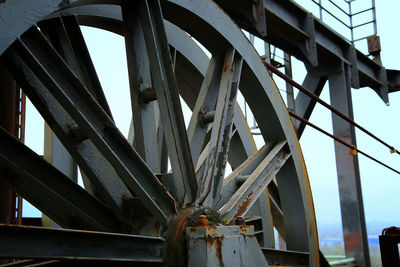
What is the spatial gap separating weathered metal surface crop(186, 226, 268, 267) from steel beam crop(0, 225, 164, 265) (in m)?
0.24

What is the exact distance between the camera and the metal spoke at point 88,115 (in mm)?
2570

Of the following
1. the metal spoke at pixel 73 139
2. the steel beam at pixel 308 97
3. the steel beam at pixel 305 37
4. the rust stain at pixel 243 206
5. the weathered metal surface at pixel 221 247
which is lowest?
the weathered metal surface at pixel 221 247

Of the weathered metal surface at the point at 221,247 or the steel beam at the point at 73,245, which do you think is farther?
the weathered metal surface at the point at 221,247

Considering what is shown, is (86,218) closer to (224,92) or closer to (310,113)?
(224,92)

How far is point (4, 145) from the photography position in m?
2.79

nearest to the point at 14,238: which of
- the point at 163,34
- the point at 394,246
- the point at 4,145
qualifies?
the point at 4,145

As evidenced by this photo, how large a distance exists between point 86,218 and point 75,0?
1.46 metres

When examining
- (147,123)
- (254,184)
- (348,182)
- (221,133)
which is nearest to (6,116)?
(147,123)

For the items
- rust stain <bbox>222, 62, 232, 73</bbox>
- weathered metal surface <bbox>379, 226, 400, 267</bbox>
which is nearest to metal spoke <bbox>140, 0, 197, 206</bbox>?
rust stain <bbox>222, 62, 232, 73</bbox>

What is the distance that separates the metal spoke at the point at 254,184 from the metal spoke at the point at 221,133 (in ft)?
0.83

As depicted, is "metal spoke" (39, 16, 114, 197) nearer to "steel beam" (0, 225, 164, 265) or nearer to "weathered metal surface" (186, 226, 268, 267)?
"steel beam" (0, 225, 164, 265)

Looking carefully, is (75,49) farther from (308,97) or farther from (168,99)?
(308,97)

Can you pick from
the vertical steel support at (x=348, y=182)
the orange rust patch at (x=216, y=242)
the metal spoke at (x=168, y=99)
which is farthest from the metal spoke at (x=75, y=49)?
the vertical steel support at (x=348, y=182)

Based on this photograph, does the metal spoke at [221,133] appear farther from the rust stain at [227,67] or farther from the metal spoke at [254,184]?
the metal spoke at [254,184]
